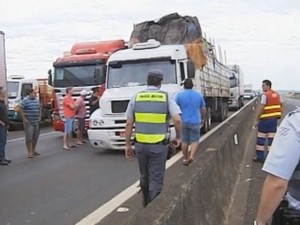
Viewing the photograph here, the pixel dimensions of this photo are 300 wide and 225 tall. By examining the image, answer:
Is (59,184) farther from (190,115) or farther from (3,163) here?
(3,163)

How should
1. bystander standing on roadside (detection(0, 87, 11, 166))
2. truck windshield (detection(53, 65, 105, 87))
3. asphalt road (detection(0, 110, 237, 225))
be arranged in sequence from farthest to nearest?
truck windshield (detection(53, 65, 105, 87)), bystander standing on roadside (detection(0, 87, 11, 166)), asphalt road (detection(0, 110, 237, 225))

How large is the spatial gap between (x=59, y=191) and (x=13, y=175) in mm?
2326

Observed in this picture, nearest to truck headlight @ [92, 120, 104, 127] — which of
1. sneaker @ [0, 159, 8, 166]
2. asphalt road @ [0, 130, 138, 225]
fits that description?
asphalt road @ [0, 130, 138, 225]

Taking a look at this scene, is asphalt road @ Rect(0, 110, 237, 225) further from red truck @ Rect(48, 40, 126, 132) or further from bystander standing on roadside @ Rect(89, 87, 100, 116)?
red truck @ Rect(48, 40, 126, 132)

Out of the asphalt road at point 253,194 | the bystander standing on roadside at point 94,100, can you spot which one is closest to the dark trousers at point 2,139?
the bystander standing on roadside at point 94,100

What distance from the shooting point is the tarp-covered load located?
17719mm

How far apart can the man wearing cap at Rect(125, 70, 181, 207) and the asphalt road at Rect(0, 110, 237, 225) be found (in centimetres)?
132

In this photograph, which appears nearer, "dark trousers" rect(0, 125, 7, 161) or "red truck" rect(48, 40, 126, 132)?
"dark trousers" rect(0, 125, 7, 161)

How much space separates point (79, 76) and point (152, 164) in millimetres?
12585

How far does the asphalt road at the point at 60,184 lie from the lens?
7661 millimetres

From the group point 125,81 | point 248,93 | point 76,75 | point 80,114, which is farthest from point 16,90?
point 248,93

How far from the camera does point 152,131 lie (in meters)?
6.61

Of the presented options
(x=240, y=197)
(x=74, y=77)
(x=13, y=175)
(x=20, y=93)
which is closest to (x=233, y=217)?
(x=240, y=197)

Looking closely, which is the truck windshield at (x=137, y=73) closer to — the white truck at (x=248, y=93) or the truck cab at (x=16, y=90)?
the truck cab at (x=16, y=90)
